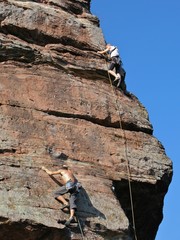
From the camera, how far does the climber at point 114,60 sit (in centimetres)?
2072

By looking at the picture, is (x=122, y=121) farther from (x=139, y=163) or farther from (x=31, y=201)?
(x=31, y=201)

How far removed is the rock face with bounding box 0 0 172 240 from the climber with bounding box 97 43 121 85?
11.6 inches

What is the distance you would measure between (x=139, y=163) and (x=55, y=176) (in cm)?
316

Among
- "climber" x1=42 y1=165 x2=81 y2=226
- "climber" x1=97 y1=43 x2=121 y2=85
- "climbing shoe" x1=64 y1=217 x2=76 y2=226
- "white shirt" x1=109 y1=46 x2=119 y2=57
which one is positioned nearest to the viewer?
"climbing shoe" x1=64 y1=217 x2=76 y2=226

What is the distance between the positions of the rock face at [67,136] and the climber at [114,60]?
29 cm

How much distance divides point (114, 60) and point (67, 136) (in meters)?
4.34

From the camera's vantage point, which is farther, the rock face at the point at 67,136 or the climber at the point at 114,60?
the climber at the point at 114,60

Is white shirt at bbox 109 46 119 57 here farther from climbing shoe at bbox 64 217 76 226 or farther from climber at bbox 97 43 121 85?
climbing shoe at bbox 64 217 76 226

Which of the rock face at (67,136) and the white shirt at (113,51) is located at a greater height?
the white shirt at (113,51)

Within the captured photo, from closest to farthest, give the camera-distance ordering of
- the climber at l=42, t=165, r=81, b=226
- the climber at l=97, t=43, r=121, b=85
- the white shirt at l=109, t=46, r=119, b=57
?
the climber at l=42, t=165, r=81, b=226 → the climber at l=97, t=43, r=121, b=85 → the white shirt at l=109, t=46, r=119, b=57

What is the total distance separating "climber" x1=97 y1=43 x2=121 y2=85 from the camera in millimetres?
20719

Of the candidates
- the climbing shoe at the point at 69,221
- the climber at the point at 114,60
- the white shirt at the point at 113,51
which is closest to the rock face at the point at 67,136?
Answer: the climbing shoe at the point at 69,221

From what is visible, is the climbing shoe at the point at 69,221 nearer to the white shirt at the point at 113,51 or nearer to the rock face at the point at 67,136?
the rock face at the point at 67,136

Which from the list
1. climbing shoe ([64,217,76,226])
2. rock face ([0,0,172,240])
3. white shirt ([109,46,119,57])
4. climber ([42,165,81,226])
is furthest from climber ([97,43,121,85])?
climbing shoe ([64,217,76,226])
